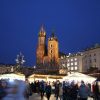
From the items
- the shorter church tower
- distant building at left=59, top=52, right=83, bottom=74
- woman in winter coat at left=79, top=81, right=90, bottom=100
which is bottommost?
woman in winter coat at left=79, top=81, right=90, bottom=100

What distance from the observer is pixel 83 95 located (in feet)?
60.3

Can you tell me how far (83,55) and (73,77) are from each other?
108 m

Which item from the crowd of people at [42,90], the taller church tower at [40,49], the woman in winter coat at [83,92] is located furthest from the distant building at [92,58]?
the woman in winter coat at [83,92]

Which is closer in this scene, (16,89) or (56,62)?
(16,89)

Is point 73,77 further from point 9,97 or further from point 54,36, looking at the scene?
point 54,36

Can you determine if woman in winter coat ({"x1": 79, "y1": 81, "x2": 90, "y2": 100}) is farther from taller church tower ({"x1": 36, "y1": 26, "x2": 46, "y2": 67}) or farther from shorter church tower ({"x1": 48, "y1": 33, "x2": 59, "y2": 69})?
taller church tower ({"x1": 36, "y1": 26, "x2": 46, "y2": 67})

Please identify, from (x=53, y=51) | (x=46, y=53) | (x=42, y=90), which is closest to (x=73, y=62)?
(x=53, y=51)

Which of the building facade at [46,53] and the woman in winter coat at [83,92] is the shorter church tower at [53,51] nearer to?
the building facade at [46,53]

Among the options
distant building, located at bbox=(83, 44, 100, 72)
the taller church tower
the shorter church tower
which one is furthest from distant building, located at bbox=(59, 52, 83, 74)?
the taller church tower

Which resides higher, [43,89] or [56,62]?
[56,62]

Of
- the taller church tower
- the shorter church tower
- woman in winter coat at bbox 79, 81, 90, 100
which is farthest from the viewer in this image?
the taller church tower

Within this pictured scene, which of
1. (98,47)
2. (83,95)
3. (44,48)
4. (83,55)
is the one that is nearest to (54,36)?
(44,48)

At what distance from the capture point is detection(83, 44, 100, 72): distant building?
120231 millimetres

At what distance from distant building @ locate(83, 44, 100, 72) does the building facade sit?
23.8 metres
